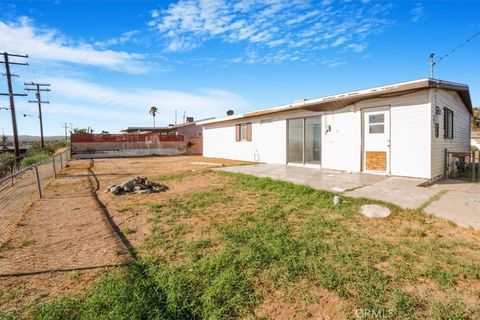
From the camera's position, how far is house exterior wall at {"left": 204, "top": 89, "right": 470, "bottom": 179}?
25.9 feet

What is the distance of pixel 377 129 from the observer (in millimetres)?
9078

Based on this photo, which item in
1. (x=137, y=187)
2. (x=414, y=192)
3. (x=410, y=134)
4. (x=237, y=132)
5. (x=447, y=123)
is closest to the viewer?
(x=414, y=192)

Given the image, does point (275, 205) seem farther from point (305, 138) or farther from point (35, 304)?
point (305, 138)

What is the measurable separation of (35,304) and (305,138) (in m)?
10.8

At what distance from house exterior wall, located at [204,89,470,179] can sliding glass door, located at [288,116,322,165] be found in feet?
0.89

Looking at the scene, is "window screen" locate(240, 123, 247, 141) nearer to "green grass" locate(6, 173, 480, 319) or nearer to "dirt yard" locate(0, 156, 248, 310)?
"dirt yard" locate(0, 156, 248, 310)

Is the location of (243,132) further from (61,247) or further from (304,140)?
(61,247)

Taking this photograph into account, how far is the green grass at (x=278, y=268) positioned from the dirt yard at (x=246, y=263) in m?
0.01

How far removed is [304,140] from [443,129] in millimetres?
5003

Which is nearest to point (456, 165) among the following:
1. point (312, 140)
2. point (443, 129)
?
point (443, 129)

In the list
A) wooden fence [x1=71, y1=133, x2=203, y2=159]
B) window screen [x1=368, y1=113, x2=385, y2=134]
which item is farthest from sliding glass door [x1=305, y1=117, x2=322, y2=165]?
wooden fence [x1=71, y1=133, x2=203, y2=159]

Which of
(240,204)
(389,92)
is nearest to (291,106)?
(389,92)

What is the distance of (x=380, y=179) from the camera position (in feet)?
26.4

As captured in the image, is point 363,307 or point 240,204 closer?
point 363,307
